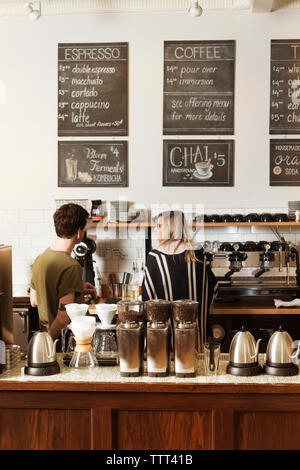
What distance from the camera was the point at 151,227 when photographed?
18.6 feet

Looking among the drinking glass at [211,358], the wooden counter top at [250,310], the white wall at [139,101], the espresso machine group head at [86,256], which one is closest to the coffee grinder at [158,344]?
the drinking glass at [211,358]

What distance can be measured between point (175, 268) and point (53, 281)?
0.74 m

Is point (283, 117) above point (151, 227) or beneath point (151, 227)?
above

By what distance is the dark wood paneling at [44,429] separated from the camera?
8.59ft

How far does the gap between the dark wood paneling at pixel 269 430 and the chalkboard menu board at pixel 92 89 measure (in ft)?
12.0

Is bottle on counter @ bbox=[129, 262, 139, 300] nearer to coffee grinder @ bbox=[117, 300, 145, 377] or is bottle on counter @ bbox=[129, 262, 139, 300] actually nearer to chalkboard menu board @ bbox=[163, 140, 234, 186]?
chalkboard menu board @ bbox=[163, 140, 234, 186]

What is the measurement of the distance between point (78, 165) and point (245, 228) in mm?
1735

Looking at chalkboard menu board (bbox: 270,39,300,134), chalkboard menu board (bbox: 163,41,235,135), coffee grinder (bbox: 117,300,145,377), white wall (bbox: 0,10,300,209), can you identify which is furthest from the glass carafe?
chalkboard menu board (bbox: 270,39,300,134)

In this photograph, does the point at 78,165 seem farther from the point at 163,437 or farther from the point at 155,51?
the point at 163,437

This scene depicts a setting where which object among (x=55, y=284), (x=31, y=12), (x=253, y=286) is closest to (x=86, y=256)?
(x=253, y=286)

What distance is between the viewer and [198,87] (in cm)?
562

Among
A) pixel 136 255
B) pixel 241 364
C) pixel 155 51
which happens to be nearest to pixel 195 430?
pixel 241 364

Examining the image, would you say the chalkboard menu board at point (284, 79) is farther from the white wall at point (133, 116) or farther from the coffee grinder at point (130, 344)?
the coffee grinder at point (130, 344)

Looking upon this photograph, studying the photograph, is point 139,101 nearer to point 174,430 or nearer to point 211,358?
point 211,358
